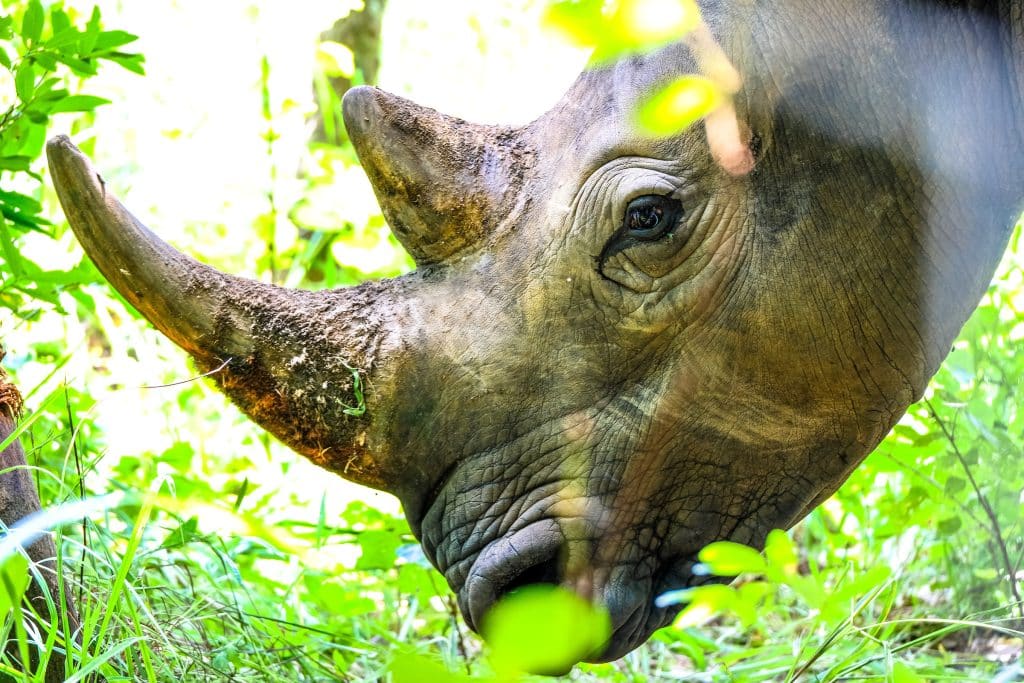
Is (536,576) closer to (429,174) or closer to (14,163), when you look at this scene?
(429,174)

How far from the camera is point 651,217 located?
2.55m

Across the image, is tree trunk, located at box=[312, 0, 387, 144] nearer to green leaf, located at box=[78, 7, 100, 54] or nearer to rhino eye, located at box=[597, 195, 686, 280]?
green leaf, located at box=[78, 7, 100, 54]

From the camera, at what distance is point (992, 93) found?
2557mm

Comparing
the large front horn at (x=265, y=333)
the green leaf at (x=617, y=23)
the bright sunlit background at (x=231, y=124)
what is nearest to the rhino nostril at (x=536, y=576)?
the large front horn at (x=265, y=333)

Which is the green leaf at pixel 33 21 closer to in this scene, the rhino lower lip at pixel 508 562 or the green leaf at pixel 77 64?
the green leaf at pixel 77 64

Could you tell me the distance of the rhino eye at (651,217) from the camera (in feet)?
8.33

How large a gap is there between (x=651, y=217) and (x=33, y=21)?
4.84 ft

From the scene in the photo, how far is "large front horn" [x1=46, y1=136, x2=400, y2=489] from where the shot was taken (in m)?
2.49

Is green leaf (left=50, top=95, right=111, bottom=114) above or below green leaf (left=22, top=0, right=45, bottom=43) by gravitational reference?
below

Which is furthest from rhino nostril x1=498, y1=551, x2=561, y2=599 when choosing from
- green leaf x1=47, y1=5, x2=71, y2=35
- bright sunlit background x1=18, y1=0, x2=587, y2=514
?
green leaf x1=47, y1=5, x2=71, y2=35

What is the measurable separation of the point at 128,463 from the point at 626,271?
204cm

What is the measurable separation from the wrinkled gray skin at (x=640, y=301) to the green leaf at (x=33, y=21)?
20.6 inches

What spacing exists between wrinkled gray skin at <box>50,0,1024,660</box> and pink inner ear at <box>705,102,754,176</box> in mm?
23

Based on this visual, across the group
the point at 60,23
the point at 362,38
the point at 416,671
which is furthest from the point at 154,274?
the point at 362,38
